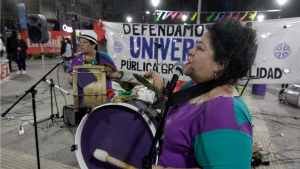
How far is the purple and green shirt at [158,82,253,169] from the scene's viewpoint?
73 cm

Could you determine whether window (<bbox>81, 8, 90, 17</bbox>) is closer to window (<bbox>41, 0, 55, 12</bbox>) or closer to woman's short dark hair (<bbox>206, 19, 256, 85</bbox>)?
window (<bbox>41, 0, 55, 12</bbox>)

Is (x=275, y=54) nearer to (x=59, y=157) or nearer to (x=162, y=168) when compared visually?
(x=162, y=168)

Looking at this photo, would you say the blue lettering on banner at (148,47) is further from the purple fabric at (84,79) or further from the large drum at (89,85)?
the purple fabric at (84,79)

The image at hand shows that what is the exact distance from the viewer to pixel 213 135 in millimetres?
763

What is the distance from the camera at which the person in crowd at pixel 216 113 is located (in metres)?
0.74

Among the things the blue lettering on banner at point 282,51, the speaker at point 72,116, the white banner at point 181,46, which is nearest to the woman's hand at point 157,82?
the speaker at point 72,116

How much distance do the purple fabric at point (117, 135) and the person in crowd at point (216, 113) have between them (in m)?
0.46

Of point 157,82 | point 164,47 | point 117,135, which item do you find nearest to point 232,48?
point 157,82

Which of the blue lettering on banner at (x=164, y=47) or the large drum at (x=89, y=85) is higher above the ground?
the blue lettering on banner at (x=164, y=47)

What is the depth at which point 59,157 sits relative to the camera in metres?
2.81

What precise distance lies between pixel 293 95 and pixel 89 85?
5684 millimetres

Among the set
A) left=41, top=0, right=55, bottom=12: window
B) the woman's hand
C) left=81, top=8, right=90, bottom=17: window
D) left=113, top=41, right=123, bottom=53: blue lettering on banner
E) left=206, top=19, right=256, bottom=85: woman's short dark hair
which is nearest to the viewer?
left=206, top=19, right=256, bottom=85: woman's short dark hair

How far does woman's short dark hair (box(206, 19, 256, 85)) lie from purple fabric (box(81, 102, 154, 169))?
823 millimetres

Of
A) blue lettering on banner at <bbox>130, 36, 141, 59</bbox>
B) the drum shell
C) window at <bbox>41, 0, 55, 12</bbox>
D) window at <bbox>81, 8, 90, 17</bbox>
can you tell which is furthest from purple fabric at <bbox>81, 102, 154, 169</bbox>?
window at <bbox>81, 8, 90, 17</bbox>
